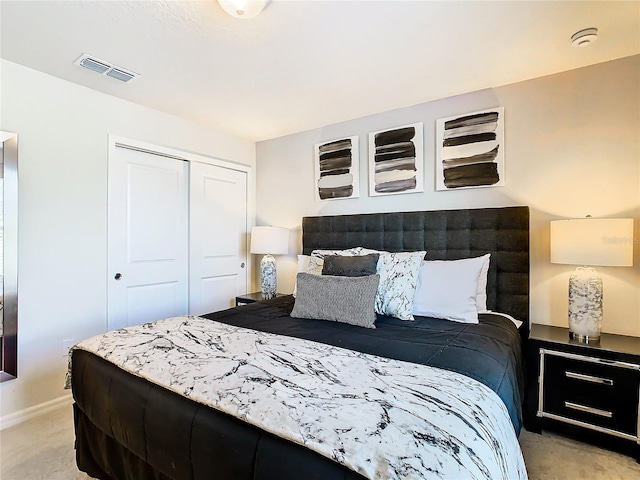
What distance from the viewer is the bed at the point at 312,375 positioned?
0.85 metres

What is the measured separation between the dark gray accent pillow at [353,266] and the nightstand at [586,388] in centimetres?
109

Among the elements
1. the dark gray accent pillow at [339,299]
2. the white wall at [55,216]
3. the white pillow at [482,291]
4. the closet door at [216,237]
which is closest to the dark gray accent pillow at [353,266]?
the dark gray accent pillow at [339,299]

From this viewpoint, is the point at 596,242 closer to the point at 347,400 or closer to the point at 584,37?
the point at 584,37

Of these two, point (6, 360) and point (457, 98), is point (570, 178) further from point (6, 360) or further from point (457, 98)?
point (6, 360)

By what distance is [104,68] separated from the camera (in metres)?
2.29

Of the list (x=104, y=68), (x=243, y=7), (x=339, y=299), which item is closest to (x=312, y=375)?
(x=339, y=299)

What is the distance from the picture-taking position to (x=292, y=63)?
2.21m

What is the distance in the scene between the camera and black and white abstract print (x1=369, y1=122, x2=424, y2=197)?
2.88m

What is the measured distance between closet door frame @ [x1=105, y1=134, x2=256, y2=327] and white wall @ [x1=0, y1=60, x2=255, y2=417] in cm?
7

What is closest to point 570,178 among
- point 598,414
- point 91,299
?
point 598,414

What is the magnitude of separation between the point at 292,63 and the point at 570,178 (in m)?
2.06

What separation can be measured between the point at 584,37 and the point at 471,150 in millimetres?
924

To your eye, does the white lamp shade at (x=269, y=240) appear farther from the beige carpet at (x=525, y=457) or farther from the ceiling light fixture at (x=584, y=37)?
the ceiling light fixture at (x=584, y=37)

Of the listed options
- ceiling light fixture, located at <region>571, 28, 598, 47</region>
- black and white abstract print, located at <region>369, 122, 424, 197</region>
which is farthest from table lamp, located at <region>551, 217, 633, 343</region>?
black and white abstract print, located at <region>369, 122, 424, 197</region>
